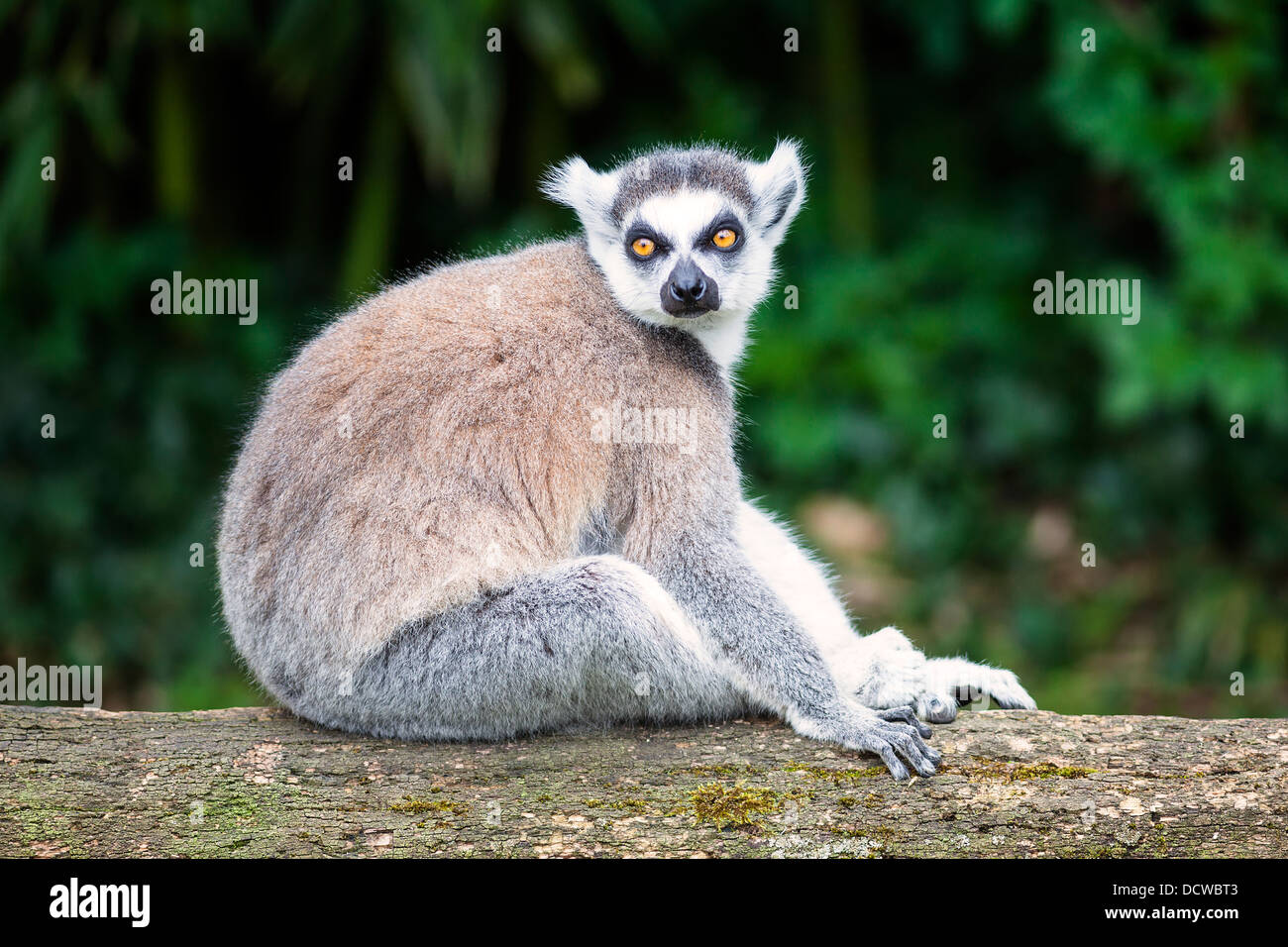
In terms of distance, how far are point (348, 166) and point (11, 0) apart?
2.75 m

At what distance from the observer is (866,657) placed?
17.1 ft

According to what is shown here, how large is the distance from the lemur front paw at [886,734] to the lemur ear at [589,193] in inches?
95.3

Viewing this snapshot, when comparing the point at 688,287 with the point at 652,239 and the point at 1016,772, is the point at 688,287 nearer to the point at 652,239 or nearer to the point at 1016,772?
the point at 652,239

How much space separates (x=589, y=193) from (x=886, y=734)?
279 centimetres

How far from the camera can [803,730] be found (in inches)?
189

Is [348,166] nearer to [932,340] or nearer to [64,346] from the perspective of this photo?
[64,346]

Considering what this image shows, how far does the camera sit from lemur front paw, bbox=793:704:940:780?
4.56 meters

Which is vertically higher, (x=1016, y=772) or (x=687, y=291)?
(x=687, y=291)

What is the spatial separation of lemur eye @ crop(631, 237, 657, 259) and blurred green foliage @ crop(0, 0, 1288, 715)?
405cm

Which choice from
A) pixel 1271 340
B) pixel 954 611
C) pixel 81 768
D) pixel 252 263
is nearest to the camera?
pixel 81 768

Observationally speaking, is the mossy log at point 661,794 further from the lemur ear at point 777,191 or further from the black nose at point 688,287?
the lemur ear at point 777,191

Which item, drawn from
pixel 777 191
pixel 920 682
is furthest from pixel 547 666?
pixel 777 191

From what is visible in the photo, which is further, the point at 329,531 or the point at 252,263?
the point at 252,263

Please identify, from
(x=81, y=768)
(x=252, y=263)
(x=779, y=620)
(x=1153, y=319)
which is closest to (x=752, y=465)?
(x=1153, y=319)
